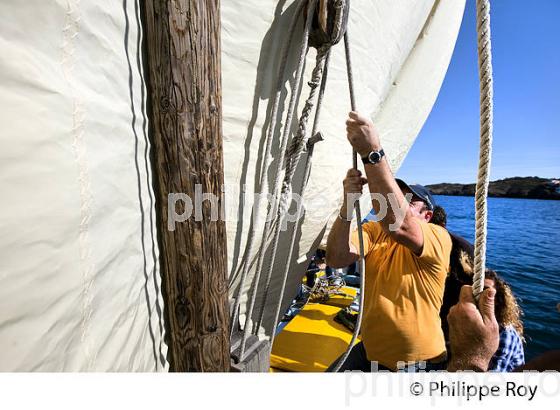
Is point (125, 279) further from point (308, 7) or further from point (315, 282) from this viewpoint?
point (315, 282)

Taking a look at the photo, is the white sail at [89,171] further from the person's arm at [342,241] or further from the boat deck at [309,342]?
the boat deck at [309,342]

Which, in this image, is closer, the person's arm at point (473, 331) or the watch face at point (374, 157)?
the person's arm at point (473, 331)

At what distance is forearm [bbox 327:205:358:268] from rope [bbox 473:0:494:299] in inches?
29.9

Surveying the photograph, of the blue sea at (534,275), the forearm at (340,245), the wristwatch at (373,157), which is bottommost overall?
the blue sea at (534,275)

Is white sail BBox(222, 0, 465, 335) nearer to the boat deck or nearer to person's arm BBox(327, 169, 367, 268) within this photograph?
person's arm BBox(327, 169, 367, 268)

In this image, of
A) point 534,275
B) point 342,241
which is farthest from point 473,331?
point 534,275

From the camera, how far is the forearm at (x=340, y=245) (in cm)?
157

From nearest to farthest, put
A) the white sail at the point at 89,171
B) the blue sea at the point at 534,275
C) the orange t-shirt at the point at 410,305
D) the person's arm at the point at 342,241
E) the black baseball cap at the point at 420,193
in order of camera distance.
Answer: the white sail at the point at 89,171, the orange t-shirt at the point at 410,305, the person's arm at the point at 342,241, the black baseball cap at the point at 420,193, the blue sea at the point at 534,275

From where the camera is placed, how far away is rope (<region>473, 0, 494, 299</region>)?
730 mm

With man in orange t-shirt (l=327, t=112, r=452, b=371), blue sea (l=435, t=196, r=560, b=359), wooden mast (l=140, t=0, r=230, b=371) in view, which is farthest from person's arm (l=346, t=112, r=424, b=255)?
blue sea (l=435, t=196, r=560, b=359)

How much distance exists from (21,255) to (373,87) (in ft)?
5.35

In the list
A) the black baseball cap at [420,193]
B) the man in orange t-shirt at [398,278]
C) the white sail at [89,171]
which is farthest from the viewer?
the black baseball cap at [420,193]

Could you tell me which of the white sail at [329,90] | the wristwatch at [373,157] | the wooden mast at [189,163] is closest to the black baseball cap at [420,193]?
the white sail at [329,90]

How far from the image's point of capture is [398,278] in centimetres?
143
